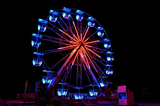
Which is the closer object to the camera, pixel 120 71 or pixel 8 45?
pixel 120 71

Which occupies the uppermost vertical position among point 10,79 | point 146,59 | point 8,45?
point 8,45

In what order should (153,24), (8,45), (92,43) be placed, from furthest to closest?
(8,45), (153,24), (92,43)

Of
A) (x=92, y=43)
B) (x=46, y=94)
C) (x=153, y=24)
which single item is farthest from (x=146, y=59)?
(x=46, y=94)

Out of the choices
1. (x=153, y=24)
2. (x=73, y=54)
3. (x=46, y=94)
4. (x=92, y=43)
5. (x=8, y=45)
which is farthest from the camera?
(x=8, y=45)

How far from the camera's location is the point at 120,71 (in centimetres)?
2480

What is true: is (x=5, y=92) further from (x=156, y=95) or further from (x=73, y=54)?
(x=156, y=95)

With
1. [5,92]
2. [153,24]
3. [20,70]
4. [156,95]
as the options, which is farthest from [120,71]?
[5,92]

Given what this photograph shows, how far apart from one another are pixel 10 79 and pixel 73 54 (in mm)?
15183

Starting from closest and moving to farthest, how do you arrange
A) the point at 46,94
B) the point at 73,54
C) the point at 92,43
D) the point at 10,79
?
the point at 46,94, the point at 73,54, the point at 92,43, the point at 10,79

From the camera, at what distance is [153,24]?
22.9 meters

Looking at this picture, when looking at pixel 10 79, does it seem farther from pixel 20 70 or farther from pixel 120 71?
pixel 120 71

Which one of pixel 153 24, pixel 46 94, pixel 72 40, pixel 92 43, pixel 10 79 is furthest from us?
pixel 10 79

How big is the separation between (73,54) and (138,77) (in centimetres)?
1323

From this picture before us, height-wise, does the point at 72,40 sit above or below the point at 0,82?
above
